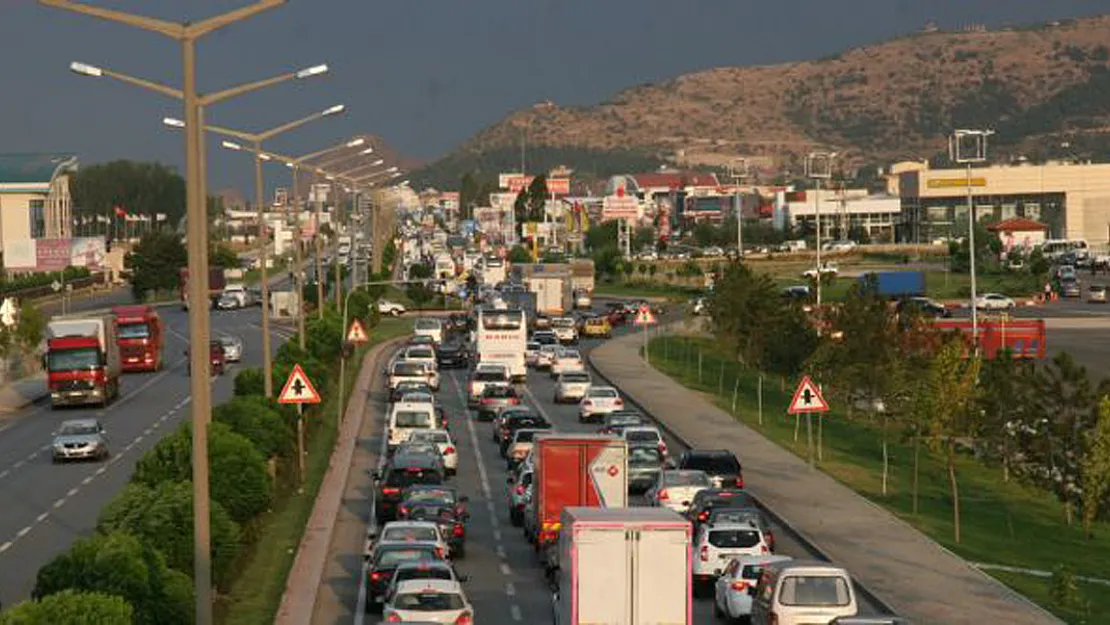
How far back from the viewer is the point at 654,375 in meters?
80.4

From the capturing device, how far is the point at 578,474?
3506cm

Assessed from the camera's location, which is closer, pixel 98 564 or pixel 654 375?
pixel 98 564

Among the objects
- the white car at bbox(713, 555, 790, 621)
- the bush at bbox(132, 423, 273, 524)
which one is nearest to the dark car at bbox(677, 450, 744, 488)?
the bush at bbox(132, 423, 273, 524)

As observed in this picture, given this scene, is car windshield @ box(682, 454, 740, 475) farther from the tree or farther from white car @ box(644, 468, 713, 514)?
the tree

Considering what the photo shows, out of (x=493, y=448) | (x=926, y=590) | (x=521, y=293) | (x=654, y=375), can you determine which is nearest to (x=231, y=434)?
(x=926, y=590)

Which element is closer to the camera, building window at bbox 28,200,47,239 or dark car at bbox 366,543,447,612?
dark car at bbox 366,543,447,612

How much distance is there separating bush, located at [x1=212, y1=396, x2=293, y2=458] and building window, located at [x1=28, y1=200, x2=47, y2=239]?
141 meters

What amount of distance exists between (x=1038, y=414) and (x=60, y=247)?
11395cm

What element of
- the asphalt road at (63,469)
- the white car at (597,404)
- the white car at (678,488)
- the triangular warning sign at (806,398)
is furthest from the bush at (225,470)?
the white car at (597,404)

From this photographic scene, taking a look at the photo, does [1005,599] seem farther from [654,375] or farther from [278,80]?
[654,375]

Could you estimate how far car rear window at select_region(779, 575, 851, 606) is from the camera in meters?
25.0

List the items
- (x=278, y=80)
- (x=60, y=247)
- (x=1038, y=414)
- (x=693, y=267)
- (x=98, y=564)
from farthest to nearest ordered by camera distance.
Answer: (x=693, y=267) → (x=60, y=247) → (x=1038, y=414) → (x=278, y=80) → (x=98, y=564)

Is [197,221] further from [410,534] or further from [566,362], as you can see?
[566,362]

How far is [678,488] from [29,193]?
147 m
